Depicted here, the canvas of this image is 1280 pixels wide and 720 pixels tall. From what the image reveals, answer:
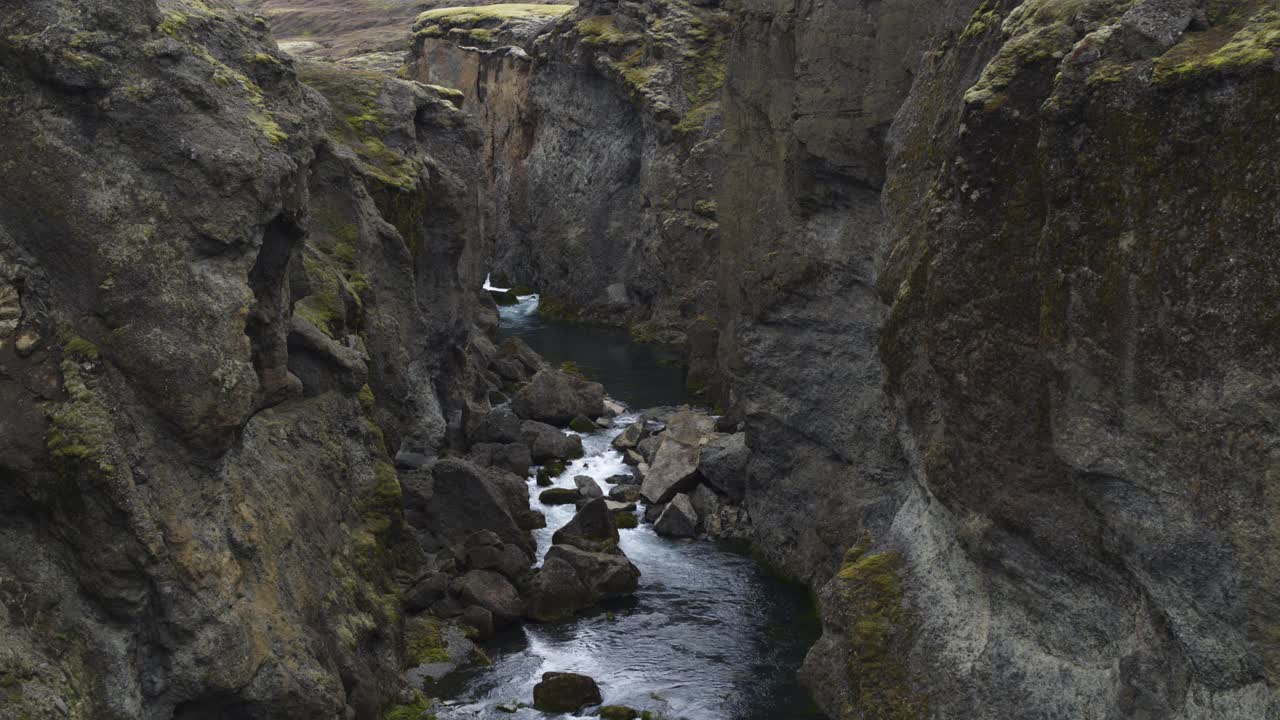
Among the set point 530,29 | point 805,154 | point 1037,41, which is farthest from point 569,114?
point 1037,41

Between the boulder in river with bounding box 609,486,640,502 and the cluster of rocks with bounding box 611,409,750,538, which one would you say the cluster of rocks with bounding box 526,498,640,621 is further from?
the boulder in river with bounding box 609,486,640,502

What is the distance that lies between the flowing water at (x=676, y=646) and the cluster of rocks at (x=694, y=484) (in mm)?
693

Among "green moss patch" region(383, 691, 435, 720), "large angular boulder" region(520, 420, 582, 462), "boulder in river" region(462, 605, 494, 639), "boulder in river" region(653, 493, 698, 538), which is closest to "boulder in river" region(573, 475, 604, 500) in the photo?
"large angular boulder" region(520, 420, 582, 462)

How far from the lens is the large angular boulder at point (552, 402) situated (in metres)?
41.2

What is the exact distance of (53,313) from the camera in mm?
14562

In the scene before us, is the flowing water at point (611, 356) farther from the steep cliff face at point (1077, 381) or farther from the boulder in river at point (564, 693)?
the steep cliff face at point (1077, 381)

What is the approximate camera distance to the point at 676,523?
3166 cm

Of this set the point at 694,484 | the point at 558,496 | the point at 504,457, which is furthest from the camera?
the point at 504,457

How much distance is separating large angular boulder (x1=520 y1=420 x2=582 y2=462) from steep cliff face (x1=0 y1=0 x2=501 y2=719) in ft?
52.9

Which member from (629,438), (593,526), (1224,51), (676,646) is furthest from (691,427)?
(1224,51)

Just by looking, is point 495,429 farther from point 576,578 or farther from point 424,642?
point 424,642

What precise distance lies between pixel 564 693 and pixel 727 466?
39.7 feet

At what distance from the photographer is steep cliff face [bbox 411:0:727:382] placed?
57.8 meters

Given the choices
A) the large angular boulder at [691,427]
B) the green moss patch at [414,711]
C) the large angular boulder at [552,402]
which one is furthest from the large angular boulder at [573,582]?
the large angular boulder at [552,402]
